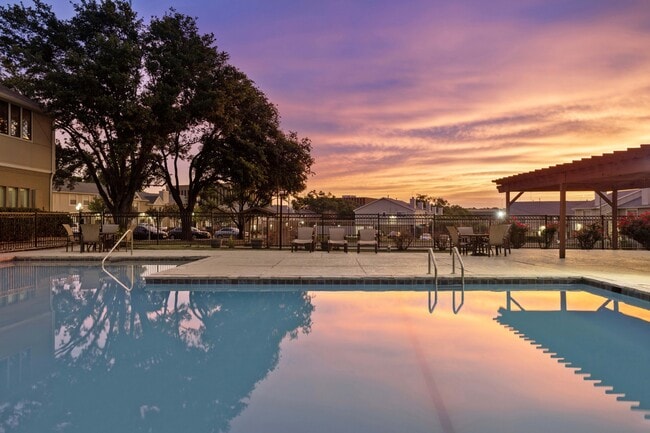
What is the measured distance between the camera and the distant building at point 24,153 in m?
19.1

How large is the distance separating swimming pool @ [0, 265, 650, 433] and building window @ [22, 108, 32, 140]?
48.1 feet

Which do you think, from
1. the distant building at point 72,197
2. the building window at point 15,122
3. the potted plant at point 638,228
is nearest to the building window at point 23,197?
the building window at point 15,122

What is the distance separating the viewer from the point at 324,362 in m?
5.09

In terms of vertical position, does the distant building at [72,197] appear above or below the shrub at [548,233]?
above

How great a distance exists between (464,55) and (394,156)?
12.1 metres

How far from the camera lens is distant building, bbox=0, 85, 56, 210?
19.1 m

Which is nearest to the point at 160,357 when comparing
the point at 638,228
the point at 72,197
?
the point at 638,228

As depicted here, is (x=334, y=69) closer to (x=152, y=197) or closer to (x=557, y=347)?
(x=557, y=347)

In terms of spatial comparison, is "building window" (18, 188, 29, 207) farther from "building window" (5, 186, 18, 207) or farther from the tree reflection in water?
the tree reflection in water

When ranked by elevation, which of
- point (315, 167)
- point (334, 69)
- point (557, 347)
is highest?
point (334, 69)

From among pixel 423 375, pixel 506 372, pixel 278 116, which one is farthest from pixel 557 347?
pixel 278 116

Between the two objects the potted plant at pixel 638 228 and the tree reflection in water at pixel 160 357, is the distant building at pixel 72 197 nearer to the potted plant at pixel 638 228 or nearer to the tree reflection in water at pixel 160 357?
the tree reflection in water at pixel 160 357

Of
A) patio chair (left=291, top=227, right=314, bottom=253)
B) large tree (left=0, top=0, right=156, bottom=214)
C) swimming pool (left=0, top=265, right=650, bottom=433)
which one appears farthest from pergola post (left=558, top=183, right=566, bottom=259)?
large tree (left=0, top=0, right=156, bottom=214)

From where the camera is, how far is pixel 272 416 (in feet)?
12.1
